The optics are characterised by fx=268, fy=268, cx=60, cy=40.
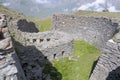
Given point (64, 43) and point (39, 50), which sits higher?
point (64, 43)

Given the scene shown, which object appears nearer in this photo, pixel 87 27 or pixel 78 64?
pixel 78 64

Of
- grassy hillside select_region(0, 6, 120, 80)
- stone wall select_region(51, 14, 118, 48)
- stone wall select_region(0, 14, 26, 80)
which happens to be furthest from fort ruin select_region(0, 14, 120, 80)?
stone wall select_region(0, 14, 26, 80)

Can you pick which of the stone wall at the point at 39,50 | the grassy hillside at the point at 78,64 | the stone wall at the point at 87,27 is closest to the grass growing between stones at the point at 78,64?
the grassy hillside at the point at 78,64

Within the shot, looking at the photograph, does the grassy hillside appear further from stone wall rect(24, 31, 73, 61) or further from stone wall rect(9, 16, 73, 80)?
stone wall rect(24, 31, 73, 61)

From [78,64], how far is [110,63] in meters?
10.5

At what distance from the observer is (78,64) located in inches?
1288

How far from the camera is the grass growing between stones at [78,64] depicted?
98.2 ft

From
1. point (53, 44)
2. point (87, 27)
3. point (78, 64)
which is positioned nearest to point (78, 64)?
point (78, 64)

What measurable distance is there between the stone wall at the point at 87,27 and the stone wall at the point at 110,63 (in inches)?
470

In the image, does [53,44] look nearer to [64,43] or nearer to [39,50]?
[64,43]

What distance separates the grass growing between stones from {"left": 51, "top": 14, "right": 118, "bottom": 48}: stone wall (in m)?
2.34

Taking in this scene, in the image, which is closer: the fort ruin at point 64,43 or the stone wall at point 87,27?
the fort ruin at point 64,43

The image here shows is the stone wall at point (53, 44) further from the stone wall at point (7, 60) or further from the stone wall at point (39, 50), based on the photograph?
the stone wall at point (7, 60)

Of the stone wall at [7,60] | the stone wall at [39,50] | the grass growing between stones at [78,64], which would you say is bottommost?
the grass growing between stones at [78,64]
